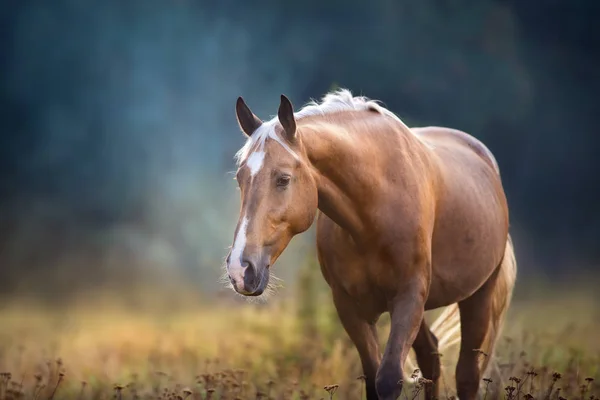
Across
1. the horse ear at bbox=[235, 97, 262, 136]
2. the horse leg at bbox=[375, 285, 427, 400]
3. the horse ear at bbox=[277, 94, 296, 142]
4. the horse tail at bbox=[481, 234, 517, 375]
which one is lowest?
the horse leg at bbox=[375, 285, 427, 400]

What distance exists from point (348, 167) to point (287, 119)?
1.50ft

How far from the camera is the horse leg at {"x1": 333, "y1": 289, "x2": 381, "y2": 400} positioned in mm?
4379

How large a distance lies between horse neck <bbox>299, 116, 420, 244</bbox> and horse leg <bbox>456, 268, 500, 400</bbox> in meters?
1.53

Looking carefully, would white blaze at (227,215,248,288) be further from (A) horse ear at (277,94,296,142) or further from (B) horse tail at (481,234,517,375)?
(B) horse tail at (481,234,517,375)

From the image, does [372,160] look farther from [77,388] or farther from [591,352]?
[591,352]

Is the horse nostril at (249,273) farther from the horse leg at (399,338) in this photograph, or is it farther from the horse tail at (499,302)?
the horse tail at (499,302)

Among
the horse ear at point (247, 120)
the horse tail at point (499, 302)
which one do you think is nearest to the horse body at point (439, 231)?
the horse tail at point (499, 302)

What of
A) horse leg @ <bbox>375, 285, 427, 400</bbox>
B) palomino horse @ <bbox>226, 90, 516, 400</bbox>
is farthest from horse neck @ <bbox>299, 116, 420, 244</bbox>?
horse leg @ <bbox>375, 285, 427, 400</bbox>

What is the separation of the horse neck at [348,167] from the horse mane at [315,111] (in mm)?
82

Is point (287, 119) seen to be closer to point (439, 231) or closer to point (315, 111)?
point (315, 111)

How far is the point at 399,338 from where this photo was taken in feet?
12.8

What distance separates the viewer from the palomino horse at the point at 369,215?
3.56 m

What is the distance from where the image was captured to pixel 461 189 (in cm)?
467

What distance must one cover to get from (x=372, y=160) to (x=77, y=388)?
2.78 m
